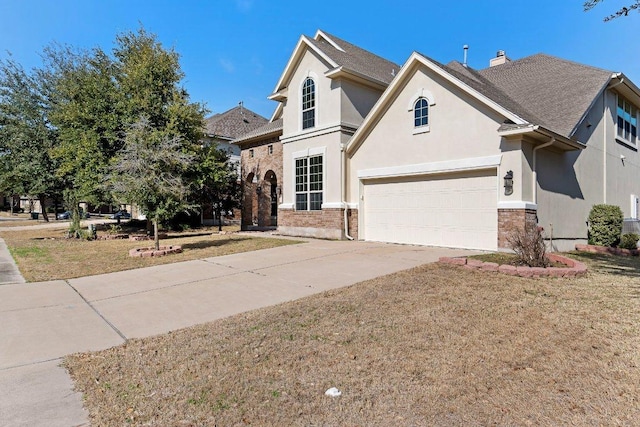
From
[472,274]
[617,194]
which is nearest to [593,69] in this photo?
[617,194]

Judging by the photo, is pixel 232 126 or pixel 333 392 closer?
pixel 333 392

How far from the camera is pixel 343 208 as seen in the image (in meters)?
14.8

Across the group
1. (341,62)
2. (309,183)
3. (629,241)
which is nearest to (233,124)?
(309,183)

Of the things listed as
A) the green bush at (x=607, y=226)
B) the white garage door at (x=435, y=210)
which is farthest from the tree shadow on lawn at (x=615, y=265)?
the white garage door at (x=435, y=210)

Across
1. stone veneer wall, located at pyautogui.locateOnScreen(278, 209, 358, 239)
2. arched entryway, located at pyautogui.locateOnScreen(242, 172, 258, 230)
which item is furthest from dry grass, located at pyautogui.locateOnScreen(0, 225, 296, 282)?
arched entryway, located at pyautogui.locateOnScreen(242, 172, 258, 230)

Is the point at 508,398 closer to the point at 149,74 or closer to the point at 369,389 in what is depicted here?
the point at 369,389

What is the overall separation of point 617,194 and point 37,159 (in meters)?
27.2

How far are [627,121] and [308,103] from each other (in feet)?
46.9

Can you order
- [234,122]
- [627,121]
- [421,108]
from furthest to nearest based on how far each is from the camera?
[234,122], [627,121], [421,108]

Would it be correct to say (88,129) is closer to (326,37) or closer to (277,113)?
(277,113)

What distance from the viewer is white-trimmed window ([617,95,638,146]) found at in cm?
1612

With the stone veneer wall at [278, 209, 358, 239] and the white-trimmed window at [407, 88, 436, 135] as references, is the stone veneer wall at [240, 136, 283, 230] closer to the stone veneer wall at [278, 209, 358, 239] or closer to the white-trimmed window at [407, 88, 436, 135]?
the stone veneer wall at [278, 209, 358, 239]

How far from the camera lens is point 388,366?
3.76 metres

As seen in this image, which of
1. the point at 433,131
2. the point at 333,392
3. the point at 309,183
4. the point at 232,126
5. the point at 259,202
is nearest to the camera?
the point at 333,392
